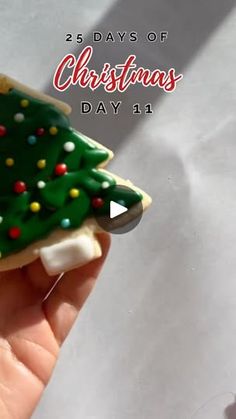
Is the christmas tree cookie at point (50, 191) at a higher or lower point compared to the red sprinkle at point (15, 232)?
higher

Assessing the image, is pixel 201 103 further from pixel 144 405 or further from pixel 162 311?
pixel 144 405

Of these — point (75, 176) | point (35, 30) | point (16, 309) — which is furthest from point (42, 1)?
point (16, 309)

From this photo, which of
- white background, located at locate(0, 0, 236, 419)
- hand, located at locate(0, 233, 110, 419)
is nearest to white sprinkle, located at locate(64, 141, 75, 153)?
hand, located at locate(0, 233, 110, 419)

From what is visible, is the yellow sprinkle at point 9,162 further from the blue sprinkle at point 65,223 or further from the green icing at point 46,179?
the blue sprinkle at point 65,223

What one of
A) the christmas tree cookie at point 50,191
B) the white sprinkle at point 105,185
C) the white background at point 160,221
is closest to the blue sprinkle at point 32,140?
the christmas tree cookie at point 50,191

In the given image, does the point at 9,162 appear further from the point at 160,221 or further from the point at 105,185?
the point at 160,221

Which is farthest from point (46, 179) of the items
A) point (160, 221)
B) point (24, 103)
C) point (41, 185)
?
point (160, 221)
